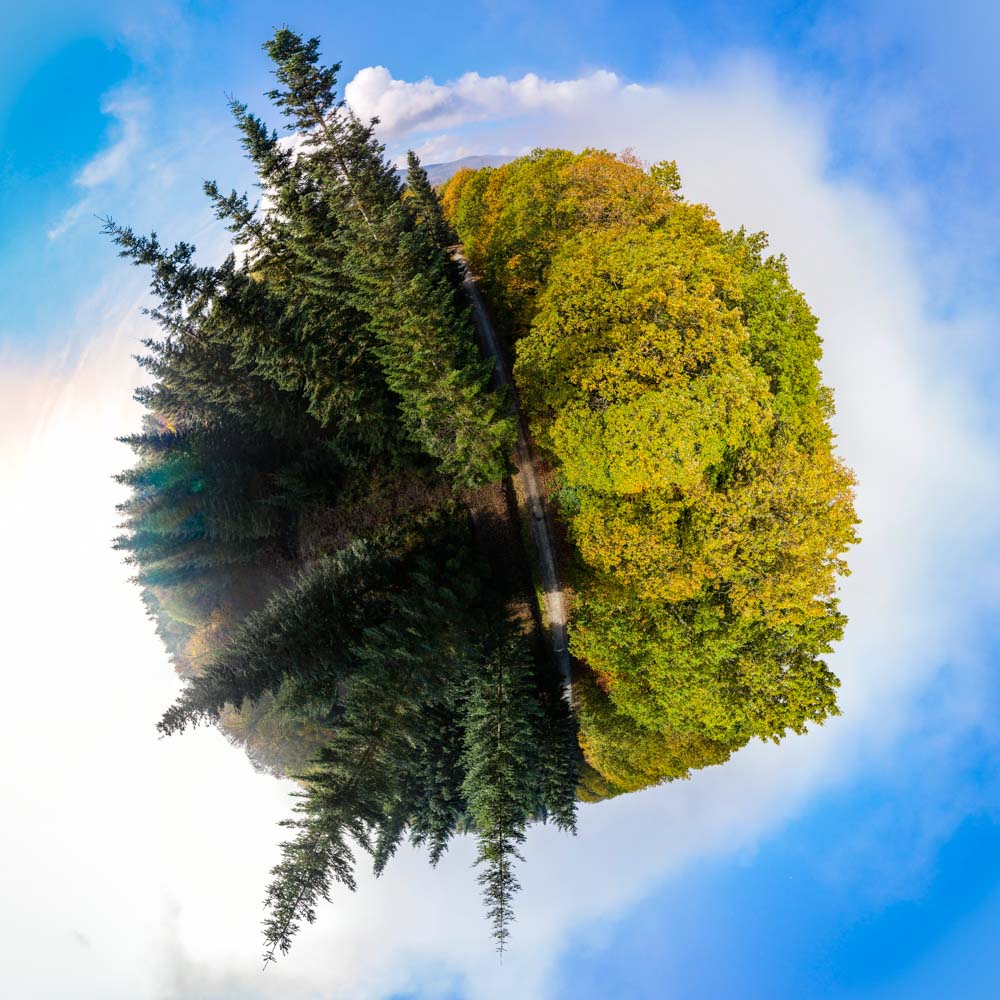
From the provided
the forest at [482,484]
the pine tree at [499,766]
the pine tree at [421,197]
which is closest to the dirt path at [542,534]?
the forest at [482,484]

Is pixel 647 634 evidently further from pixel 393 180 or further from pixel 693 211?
→ pixel 393 180

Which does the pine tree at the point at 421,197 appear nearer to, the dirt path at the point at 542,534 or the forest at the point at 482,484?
the forest at the point at 482,484

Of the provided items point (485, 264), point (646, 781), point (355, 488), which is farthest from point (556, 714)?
point (485, 264)

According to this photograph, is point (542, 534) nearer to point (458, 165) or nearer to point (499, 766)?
point (499, 766)

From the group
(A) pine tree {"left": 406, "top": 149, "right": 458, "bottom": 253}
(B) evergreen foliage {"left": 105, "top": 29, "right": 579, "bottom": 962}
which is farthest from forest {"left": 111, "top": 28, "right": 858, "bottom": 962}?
(A) pine tree {"left": 406, "top": 149, "right": 458, "bottom": 253}

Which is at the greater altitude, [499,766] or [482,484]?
[482,484]

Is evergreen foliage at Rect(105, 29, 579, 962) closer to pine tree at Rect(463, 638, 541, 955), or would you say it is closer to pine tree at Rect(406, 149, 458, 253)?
pine tree at Rect(463, 638, 541, 955)

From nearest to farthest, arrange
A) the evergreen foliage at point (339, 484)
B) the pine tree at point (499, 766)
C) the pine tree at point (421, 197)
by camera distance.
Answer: the evergreen foliage at point (339, 484) → the pine tree at point (499, 766) → the pine tree at point (421, 197)

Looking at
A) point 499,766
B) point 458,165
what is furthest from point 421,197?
point 499,766
